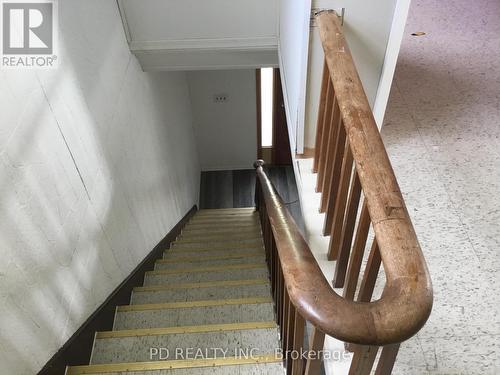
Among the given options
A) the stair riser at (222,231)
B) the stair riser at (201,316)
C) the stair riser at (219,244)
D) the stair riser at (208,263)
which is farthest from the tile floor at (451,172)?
the stair riser at (222,231)

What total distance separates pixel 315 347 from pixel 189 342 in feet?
3.15

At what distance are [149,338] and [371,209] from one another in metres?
1.26

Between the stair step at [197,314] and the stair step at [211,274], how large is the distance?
515 millimetres

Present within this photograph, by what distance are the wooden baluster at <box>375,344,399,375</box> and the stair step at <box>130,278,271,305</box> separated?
52.4 inches

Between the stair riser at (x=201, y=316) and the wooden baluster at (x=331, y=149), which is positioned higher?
the wooden baluster at (x=331, y=149)

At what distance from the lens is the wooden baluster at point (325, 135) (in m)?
1.46

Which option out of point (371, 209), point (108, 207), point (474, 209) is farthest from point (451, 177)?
point (108, 207)

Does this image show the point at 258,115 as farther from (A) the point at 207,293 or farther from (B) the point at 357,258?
(B) the point at 357,258

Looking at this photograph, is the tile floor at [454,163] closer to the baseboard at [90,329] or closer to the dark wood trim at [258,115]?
the baseboard at [90,329]

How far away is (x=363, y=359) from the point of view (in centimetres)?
85

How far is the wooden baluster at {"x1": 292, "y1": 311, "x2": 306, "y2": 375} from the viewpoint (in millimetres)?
1005

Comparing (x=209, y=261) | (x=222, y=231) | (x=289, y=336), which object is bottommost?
(x=222, y=231)

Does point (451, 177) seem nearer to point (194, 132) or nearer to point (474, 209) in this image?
point (474, 209)

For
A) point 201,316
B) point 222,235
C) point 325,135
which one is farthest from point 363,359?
point 222,235
